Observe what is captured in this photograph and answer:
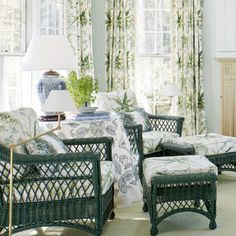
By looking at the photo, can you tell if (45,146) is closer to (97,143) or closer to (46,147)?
(46,147)

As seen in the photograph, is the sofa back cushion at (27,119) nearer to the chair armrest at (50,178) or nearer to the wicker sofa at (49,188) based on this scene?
the wicker sofa at (49,188)

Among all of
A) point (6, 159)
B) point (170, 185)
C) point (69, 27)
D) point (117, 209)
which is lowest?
point (117, 209)

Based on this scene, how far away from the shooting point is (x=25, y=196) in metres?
2.34

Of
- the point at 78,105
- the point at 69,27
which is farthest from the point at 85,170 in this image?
the point at 69,27

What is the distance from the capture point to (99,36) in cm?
551

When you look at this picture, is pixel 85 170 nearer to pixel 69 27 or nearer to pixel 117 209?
pixel 117 209

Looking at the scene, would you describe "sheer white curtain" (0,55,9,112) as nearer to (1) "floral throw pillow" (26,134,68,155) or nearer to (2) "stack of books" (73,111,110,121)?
(2) "stack of books" (73,111,110,121)

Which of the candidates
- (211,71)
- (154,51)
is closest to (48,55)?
(154,51)

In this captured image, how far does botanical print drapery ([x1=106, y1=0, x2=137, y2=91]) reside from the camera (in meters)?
5.43

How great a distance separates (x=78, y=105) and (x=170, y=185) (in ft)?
4.33

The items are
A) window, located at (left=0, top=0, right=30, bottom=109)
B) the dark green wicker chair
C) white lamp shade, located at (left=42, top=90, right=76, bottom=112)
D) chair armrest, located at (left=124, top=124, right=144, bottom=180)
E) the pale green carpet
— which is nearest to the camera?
white lamp shade, located at (left=42, top=90, right=76, bottom=112)

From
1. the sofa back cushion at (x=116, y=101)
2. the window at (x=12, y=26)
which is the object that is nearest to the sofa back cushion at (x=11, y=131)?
the window at (x=12, y=26)

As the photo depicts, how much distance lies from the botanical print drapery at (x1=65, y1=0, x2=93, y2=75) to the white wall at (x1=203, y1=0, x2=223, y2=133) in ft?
6.16

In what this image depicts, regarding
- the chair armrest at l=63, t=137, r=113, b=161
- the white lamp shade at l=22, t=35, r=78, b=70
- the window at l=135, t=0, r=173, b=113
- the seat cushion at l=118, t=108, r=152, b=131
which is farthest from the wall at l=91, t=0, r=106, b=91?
the chair armrest at l=63, t=137, r=113, b=161
